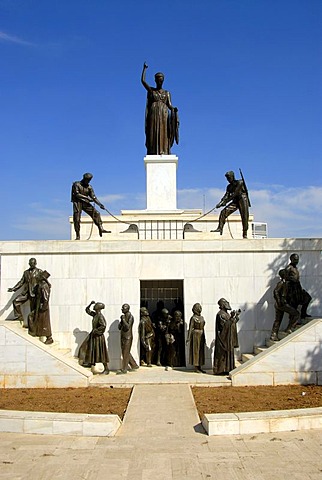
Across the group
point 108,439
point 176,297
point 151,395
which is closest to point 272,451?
point 108,439

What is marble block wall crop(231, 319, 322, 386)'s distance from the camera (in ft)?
36.4

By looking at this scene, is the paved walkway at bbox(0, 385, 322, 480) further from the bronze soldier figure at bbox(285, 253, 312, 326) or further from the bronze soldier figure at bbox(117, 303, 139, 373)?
the bronze soldier figure at bbox(285, 253, 312, 326)

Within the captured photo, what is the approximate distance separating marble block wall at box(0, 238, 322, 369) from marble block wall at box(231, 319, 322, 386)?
2.22 metres

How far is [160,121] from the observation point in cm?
1931

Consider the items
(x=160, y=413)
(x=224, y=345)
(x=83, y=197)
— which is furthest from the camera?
(x=83, y=197)

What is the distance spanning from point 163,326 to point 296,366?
3824mm

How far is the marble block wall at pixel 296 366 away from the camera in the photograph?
11.1 m

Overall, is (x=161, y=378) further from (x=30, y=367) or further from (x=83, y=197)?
(x=83, y=197)

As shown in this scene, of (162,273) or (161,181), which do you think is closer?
(162,273)

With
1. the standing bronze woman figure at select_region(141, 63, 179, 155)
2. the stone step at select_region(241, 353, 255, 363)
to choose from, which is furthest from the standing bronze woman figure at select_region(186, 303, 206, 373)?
the standing bronze woman figure at select_region(141, 63, 179, 155)

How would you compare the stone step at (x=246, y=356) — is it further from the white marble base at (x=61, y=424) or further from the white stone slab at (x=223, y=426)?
the white marble base at (x=61, y=424)

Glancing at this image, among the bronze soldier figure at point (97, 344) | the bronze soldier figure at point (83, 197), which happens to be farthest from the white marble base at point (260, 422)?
the bronze soldier figure at point (83, 197)

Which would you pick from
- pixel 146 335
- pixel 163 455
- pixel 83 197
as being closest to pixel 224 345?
pixel 146 335

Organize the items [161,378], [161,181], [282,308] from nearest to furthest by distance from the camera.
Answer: [161,378] < [282,308] < [161,181]
